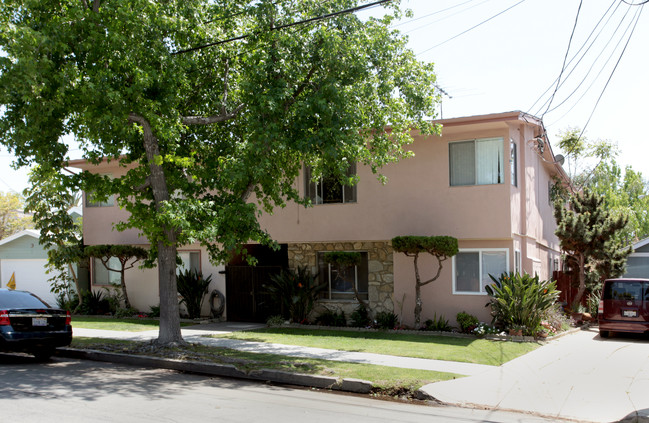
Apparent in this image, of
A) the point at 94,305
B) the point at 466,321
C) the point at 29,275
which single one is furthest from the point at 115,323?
the point at 29,275

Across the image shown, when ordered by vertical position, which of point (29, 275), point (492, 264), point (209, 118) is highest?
point (209, 118)

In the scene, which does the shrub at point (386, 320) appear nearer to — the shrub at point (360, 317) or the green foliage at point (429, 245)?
the shrub at point (360, 317)

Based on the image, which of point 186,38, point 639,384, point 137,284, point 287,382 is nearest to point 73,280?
→ point 137,284

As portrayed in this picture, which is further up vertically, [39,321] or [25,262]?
[25,262]

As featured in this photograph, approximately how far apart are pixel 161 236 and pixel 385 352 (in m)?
5.29

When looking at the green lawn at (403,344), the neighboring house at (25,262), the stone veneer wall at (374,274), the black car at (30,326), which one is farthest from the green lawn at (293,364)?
the neighboring house at (25,262)

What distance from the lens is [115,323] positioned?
18.1 meters

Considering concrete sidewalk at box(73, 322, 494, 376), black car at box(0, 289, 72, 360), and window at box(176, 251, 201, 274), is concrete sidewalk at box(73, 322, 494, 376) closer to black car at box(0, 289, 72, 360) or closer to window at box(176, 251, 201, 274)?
black car at box(0, 289, 72, 360)

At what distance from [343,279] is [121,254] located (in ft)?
27.1

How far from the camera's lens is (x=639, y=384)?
9062mm

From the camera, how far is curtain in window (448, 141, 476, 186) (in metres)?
15.6

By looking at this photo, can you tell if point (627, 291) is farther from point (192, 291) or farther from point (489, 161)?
point (192, 291)

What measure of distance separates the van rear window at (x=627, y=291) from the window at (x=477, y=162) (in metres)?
4.13

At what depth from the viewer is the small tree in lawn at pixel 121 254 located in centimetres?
2003
